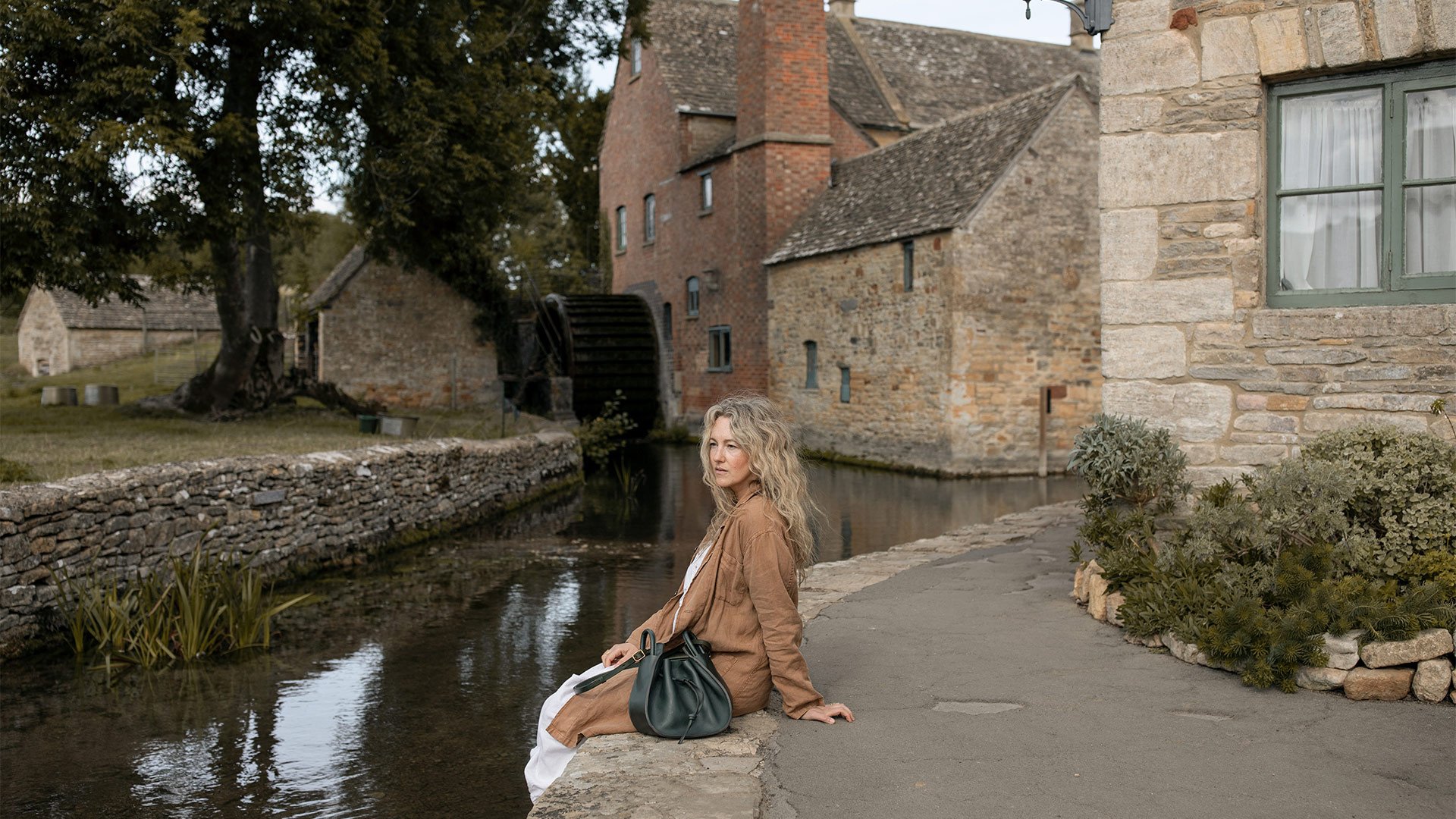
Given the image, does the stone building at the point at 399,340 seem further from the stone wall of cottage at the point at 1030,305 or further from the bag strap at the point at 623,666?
the bag strap at the point at 623,666

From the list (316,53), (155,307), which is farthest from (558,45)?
(155,307)

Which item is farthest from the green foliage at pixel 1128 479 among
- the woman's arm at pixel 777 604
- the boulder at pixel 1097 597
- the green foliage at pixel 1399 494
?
the woman's arm at pixel 777 604

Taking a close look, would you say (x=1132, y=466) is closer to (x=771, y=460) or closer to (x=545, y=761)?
(x=771, y=460)

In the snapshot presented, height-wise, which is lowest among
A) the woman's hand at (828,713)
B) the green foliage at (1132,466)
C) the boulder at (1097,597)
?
the woman's hand at (828,713)

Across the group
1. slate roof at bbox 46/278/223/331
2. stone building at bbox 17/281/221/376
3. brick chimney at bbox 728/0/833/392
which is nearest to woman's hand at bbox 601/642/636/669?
brick chimney at bbox 728/0/833/392

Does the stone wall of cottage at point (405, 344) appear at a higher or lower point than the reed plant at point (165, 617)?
higher

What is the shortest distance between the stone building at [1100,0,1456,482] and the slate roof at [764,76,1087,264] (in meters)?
11.1

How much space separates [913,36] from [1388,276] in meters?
24.5

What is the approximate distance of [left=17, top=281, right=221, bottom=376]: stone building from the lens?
126 ft

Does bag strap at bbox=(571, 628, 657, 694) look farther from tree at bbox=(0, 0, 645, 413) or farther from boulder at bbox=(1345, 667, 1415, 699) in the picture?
tree at bbox=(0, 0, 645, 413)

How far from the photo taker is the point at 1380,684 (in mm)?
4465

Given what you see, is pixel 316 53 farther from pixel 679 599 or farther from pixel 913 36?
pixel 913 36

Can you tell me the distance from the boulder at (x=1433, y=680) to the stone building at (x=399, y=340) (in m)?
20.7

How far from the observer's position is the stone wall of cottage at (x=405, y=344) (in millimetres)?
23344
